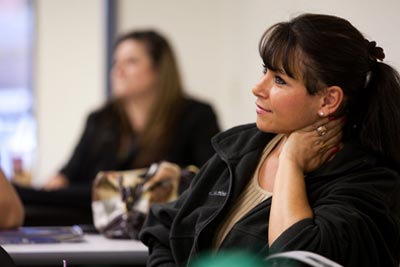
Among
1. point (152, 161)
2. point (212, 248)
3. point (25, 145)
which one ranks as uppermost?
point (212, 248)

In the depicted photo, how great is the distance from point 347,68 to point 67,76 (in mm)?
4619

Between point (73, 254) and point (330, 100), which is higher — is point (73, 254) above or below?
below

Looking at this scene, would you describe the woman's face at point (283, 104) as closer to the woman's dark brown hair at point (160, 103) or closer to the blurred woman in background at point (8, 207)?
the blurred woman in background at point (8, 207)

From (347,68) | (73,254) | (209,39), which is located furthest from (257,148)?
(209,39)

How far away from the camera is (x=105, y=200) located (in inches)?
110

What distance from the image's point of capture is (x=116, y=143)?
13.4 ft

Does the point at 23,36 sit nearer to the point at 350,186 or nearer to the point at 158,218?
the point at 158,218

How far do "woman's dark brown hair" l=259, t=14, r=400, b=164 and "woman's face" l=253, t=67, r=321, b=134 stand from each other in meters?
0.02

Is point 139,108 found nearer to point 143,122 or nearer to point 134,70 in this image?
point 143,122

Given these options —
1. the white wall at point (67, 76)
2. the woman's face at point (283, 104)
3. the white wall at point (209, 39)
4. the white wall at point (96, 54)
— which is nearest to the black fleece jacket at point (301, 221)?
the woman's face at point (283, 104)

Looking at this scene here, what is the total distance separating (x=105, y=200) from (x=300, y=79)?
1085mm

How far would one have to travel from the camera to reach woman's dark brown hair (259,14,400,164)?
6.09ft

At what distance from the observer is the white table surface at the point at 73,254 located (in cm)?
228

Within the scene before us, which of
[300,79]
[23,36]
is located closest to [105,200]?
[300,79]
